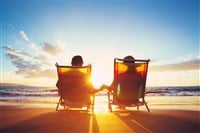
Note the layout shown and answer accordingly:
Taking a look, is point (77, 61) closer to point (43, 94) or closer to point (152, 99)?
point (152, 99)

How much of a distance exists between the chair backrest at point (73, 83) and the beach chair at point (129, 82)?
0.94m

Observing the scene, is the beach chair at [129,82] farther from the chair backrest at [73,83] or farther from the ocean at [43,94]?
the chair backrest at [73,83]

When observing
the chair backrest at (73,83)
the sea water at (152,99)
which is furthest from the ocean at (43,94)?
the chair backrest at (73,83)

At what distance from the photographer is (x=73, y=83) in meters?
8.79

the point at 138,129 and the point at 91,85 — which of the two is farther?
the point at 91,85

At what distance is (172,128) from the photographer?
18.7ft

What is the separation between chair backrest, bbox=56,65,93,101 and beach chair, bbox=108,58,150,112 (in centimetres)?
94

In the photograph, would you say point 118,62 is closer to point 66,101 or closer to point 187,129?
point 66,101

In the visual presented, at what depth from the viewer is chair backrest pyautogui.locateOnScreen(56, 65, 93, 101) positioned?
8766mm

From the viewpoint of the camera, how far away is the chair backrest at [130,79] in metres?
8.87

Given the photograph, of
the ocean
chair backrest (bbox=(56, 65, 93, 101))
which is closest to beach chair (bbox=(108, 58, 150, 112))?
the ocean

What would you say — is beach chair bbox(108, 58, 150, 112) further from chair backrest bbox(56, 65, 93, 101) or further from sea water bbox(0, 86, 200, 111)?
chair backrest bbox(56, 65, 93, 101)

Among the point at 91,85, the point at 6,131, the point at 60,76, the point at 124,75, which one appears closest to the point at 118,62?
the point at 124,75

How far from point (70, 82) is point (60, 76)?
0.37 m
